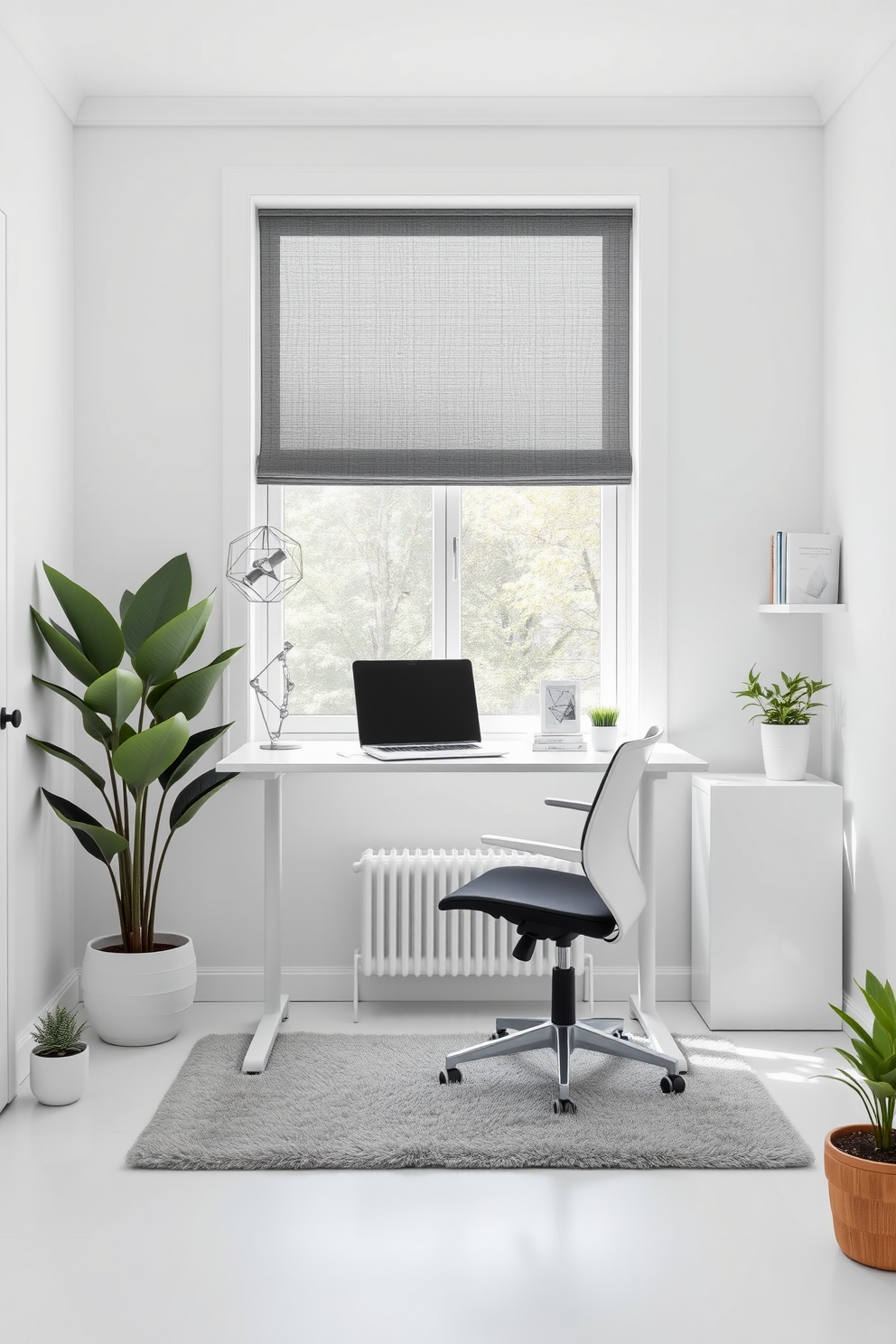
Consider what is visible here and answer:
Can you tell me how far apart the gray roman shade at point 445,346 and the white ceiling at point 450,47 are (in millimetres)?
412

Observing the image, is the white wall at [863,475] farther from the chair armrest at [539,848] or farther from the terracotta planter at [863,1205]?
the terracotta planter at [863,1205]

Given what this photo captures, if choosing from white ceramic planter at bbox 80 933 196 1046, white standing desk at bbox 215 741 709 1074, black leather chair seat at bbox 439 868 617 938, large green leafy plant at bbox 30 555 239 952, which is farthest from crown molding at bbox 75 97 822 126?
white ceramic planter at bbox 80 933 196 1046

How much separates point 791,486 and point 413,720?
58.9 inches

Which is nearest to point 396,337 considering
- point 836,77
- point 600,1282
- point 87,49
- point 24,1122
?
point 87,49

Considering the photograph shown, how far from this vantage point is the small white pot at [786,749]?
11.1 feet

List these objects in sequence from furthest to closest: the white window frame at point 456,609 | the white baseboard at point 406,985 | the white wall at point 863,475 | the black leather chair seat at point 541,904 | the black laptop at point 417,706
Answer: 1. the white window frame at point 456,609
2. the white baseboard at point 406,985
3. the black laptop at point 417,706
4. the white wall at point 863,475
5. the black leather chair seat at point 541,904

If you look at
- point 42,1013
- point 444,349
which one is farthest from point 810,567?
point 42,1013

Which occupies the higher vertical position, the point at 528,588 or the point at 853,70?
the point at 853,70

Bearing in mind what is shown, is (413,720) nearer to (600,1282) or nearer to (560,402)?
(560,402)

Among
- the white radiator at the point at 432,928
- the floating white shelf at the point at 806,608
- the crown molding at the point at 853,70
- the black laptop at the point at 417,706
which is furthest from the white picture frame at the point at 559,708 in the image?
the crown molding at the point at 853,70

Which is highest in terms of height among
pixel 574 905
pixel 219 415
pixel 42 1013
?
pixel 219 415

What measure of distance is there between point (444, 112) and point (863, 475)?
179cm

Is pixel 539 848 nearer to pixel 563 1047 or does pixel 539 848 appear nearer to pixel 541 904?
pixel 541 904

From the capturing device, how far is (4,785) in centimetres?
Answer: 282
